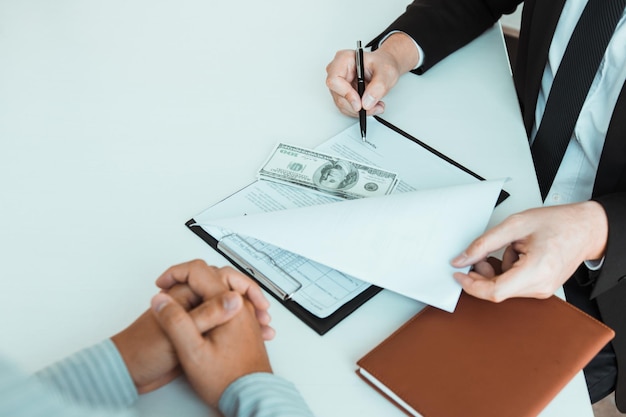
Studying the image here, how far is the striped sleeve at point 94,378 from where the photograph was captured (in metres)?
0.69

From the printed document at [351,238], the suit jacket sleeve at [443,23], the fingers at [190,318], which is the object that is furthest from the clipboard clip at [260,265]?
Answer: the suit jacket sleeve at [443,23]

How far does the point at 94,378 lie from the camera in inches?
27.5

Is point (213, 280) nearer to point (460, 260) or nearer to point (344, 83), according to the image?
point (460, 260)

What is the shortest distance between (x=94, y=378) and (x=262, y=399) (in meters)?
0.20

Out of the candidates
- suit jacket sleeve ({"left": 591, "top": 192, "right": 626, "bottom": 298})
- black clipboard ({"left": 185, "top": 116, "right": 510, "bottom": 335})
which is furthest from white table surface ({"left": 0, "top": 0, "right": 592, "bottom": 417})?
suit jacket sleeve ({"left": 591, "top": 192, "right": 626, "bottom": 298})

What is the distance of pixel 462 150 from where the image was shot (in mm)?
1116

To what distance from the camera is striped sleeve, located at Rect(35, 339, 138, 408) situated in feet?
2.25

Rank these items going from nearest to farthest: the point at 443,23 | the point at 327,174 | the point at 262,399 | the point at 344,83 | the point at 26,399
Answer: the point at 26,399 → the point at 262,399 → the point at 327,174 → the point at 344,83 → the point at 443,23

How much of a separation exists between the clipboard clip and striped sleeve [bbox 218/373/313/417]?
157 millimetres

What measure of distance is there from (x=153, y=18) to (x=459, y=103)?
29.7 inches

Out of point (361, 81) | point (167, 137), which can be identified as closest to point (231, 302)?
point (167, 137)

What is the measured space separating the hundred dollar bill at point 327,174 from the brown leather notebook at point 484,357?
10.3 inches

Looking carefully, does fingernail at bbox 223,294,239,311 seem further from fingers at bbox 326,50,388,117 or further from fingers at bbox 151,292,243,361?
fingers at bbox 326,50,388,117

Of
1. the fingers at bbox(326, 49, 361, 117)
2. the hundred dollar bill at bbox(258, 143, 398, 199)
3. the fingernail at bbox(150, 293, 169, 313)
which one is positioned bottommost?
the fingernail at bbox(150, 293, 169, 313)
